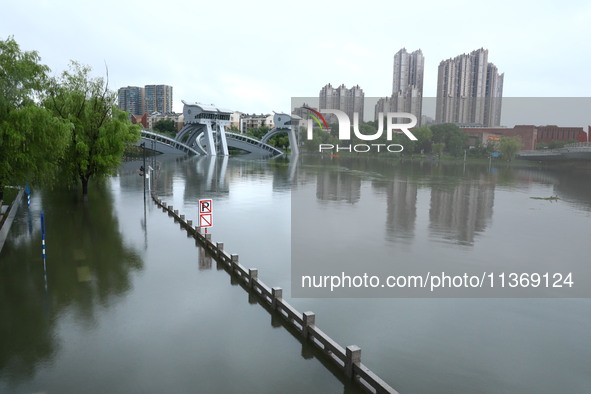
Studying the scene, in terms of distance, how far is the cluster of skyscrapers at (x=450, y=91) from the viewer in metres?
95.0

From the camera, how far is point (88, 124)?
2569 cm

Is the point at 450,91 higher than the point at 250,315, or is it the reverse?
the point at 450,91

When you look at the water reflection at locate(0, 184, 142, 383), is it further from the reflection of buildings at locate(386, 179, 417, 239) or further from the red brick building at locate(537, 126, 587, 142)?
the red brick building at locate(537, 126, 587, 142)

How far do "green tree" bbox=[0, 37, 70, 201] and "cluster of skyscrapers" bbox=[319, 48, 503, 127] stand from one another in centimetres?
7422

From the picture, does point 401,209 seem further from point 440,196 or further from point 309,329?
point 309,329

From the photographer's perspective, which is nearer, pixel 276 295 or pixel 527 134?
pixel 276 295

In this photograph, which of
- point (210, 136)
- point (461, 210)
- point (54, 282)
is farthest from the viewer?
point (210, 136)

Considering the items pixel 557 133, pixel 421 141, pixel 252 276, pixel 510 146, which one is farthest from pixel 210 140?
pixel 252 276

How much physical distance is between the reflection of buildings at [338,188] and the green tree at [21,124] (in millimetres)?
19842

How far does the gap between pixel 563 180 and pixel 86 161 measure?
178ft

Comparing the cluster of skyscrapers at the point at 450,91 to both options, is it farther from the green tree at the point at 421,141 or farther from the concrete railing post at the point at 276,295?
the concrete railing post at the point at 276,295

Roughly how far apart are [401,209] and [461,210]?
13.6 ft

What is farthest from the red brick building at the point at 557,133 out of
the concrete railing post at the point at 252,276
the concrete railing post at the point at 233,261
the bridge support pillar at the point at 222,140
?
the concrete railing post at the point at 252,276

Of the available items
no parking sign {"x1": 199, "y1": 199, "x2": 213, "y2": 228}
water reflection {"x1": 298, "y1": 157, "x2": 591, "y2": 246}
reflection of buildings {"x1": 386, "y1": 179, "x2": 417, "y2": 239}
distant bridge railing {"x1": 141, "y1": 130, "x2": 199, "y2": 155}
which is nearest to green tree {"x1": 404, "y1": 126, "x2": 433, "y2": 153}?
water reflection {"x1": 298, "y1": 157, "x2": 591, "y2": 246}
